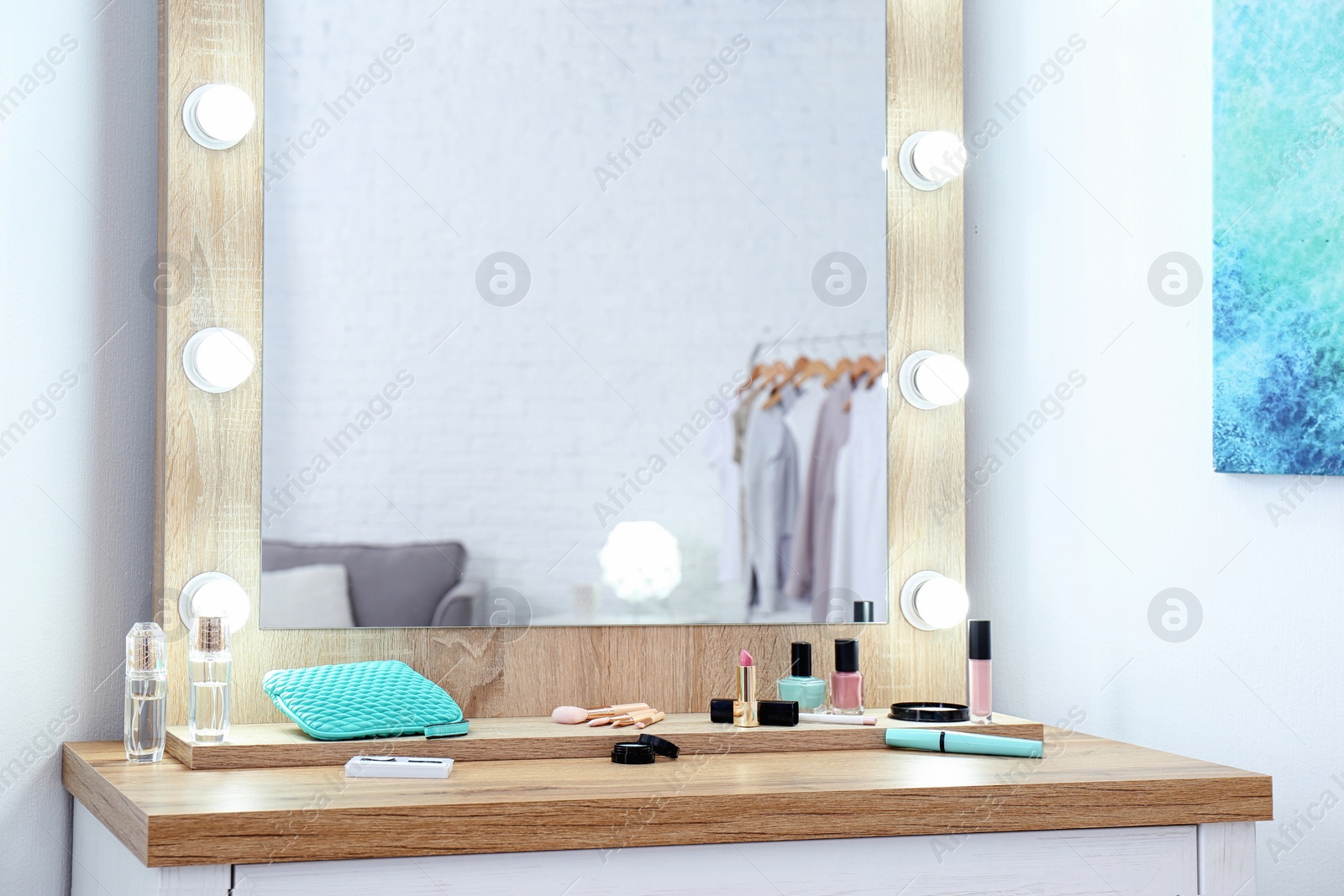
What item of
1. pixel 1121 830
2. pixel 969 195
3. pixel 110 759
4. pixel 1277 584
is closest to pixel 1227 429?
pixel 1277 584

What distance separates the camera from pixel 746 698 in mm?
1352

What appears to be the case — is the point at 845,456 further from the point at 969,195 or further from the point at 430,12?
the point at 430,12

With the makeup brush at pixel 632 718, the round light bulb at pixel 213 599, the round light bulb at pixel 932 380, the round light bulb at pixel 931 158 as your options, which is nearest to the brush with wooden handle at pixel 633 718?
the makeup brush at pixel 632 718

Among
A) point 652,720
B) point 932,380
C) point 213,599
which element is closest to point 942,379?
point 932,380

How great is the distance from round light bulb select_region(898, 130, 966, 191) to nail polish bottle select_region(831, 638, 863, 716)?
0.63m

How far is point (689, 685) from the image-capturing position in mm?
1470

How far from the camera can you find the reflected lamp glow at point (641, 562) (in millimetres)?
1466

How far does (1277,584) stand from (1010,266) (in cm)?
55

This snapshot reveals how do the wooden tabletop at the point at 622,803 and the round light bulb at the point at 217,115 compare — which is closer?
the wooden tabletop at the point at 622,803

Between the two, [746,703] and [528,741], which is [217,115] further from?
[746,703]

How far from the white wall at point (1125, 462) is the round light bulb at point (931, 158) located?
0.30 feet

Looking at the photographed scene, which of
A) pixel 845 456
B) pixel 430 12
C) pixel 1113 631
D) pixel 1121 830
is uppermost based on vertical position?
pixel 430 12

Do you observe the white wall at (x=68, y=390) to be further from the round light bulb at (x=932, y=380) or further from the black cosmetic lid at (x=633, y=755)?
the round light bulb at (x=932, y=380)

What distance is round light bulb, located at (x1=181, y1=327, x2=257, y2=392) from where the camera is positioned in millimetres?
1360
